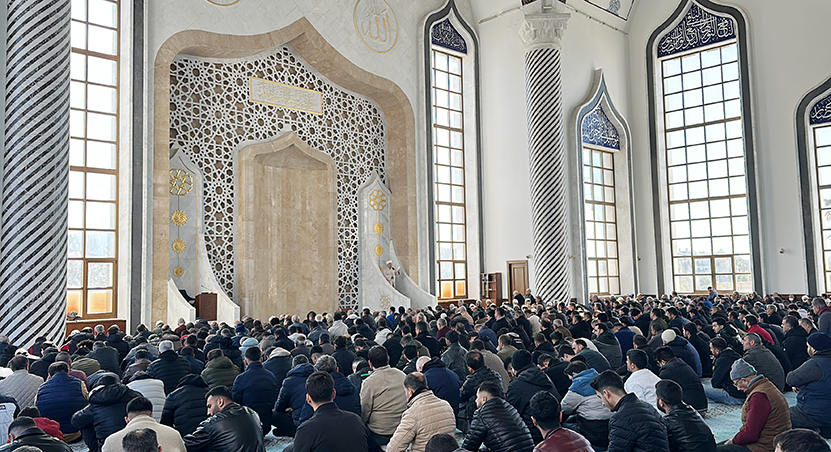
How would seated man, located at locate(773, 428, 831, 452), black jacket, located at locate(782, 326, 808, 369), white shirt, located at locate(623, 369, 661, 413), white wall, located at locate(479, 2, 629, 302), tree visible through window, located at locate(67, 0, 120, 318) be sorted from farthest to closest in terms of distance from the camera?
white wall, located at locate(479, 2, 629, 302) → tree visible through window, located at locate(67, 0, 120, 318) → black jacket, located at locate(782, 326, 808, 369) → white shirt, located at locate(623, 369, 661, 413) → seated man, located at locate(773, 428, 831, 452)

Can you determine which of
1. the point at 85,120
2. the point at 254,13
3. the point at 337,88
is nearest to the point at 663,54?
the point at 337,88

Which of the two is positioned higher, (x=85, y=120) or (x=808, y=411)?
(x=85, y=120)

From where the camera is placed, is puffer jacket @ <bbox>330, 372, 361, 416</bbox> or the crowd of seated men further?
puffer jacket @ <bbox>330, 372, 361, 416</bbox>

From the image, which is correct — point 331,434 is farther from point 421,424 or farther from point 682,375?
point 682,375

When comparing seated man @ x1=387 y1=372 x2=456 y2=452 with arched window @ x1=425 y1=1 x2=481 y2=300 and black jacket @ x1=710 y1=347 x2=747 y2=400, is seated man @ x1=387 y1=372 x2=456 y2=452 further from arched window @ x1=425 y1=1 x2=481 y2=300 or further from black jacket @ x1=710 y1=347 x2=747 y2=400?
arched window @ x1=425 y1=1 x2=481 y2=300

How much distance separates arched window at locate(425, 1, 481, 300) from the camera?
15.4 meters

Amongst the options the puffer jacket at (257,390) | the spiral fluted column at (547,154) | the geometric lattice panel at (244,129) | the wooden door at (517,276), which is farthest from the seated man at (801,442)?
the wooden door at (517,276)

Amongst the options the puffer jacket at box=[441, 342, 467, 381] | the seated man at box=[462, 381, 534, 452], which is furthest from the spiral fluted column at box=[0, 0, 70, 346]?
the seated man at box=[462, 381, 534, 452]

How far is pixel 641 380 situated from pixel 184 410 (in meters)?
2.87

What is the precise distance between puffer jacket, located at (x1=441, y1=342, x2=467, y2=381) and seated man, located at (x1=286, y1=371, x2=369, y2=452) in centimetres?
237

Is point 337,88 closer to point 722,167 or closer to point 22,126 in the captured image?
point 22,126

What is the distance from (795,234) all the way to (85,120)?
14.5 metres

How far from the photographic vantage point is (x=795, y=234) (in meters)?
15.3

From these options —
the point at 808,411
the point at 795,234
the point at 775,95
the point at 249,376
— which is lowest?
the point at 808,411
